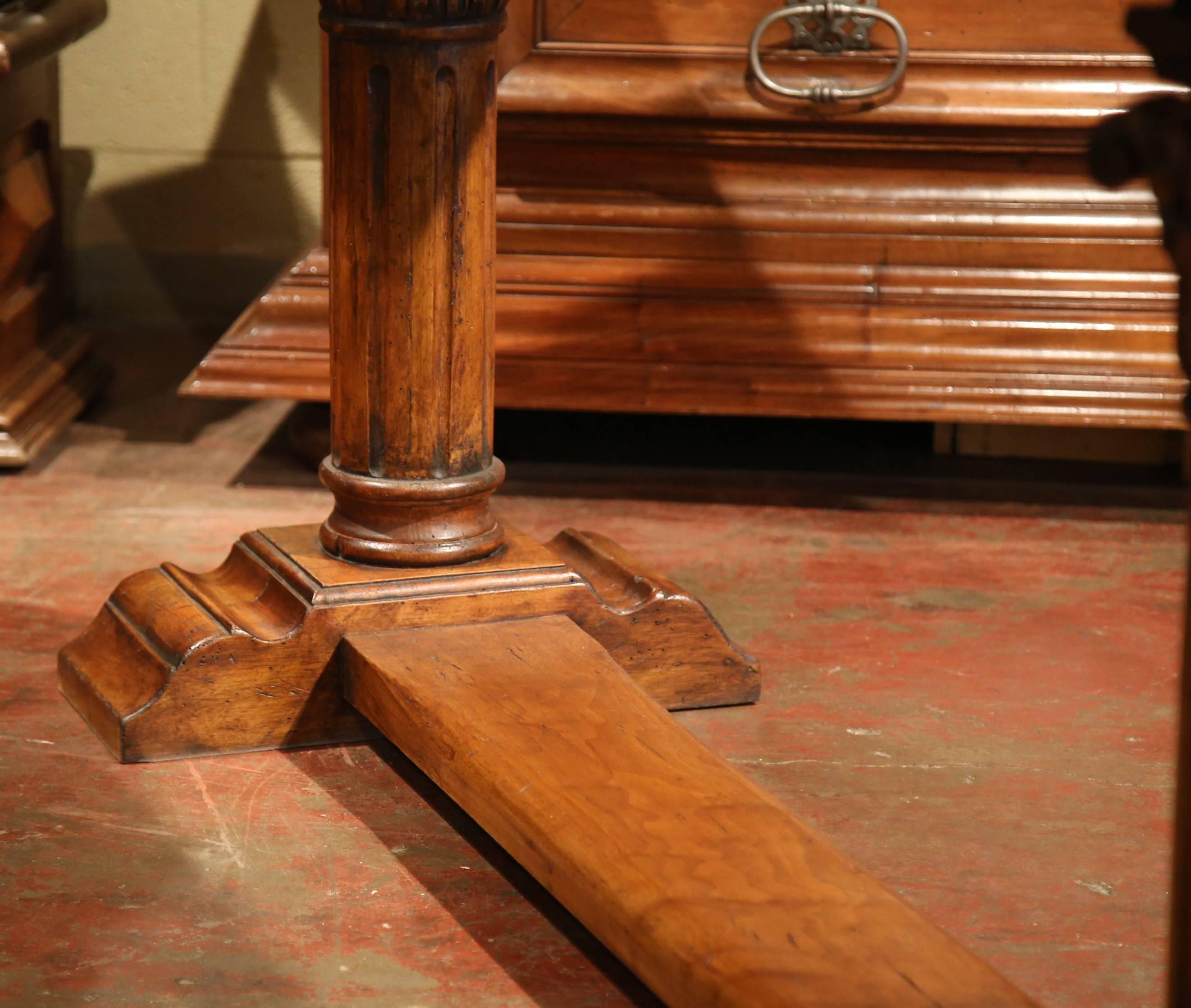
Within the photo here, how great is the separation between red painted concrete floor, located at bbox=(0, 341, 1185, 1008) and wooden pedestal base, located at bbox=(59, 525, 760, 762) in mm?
32

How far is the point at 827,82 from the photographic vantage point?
7.68 ft

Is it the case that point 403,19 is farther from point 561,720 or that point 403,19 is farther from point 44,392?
point 44,392

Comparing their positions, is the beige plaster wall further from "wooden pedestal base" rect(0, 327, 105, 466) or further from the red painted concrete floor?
the red painted concrete floor

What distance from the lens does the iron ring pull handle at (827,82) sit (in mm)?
2305

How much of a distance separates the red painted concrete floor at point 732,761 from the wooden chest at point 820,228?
0.62 ft

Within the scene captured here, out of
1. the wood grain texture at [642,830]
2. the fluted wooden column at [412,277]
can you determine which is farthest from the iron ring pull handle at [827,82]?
the wood grain texture at [642,830]

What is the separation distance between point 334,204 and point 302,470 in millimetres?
943

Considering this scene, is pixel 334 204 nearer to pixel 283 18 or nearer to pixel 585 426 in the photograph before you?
pixel 585 426

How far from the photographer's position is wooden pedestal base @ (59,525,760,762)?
5.30 ft

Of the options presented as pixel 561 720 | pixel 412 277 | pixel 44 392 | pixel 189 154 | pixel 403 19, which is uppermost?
pixel 403 19

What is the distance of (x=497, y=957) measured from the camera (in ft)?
4.24

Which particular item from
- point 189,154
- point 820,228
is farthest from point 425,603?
point 189,154

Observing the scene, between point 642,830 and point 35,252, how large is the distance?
1.84 metres

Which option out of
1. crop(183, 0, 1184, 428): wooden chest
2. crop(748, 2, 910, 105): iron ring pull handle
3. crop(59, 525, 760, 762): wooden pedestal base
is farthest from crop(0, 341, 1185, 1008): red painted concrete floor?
crop(748, 2, 910, 105): iron ring pull handle
